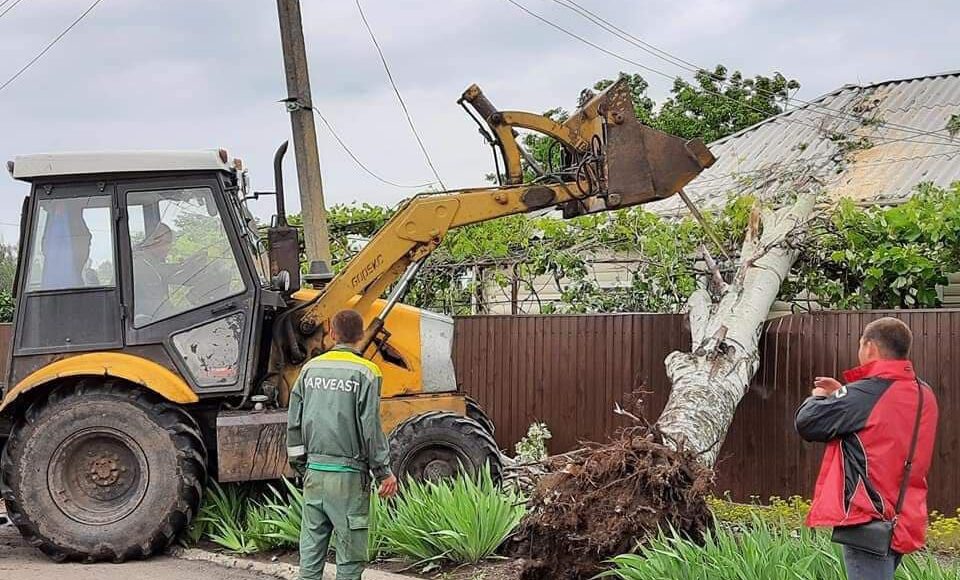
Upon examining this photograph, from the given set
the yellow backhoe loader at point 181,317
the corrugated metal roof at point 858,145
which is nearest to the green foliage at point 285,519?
the yellow backhoe loader at point 181,317

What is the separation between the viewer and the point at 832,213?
11.3 meters

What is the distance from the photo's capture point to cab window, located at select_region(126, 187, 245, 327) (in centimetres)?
820

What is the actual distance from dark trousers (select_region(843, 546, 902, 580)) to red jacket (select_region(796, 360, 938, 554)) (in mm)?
73

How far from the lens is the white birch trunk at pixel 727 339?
29.3 feet

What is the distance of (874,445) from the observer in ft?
15.0

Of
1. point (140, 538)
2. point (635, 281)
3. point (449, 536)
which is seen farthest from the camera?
point (635, 281)

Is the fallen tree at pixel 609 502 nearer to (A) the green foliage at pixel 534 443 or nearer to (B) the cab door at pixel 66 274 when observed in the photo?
(B) the cab door at pixel 66 274

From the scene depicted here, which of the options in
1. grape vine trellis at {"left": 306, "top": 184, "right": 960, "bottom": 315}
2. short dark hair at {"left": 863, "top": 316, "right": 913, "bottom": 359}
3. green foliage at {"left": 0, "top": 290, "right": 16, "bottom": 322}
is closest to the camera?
short dark hair at {"left": 863, "top": 316, "right": 913, "bottom": 359}

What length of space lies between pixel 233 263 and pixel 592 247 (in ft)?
19.2

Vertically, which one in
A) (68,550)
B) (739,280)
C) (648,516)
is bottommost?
(68,550)

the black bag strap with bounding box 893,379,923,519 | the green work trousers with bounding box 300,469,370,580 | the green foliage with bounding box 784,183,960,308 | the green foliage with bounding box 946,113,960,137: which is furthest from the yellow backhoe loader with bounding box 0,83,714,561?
the green foliage with bounding box 946,113,960,137

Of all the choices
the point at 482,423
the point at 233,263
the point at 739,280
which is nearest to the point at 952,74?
the point at 739,280

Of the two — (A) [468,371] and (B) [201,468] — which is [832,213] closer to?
(A) [468,371]

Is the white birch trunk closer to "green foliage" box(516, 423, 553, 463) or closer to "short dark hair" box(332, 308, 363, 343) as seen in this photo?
"green foliage" box(516, 423, 553, 463)
